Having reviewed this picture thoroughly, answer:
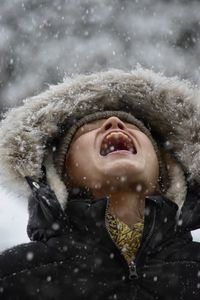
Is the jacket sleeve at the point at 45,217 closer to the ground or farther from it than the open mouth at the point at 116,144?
closer to the ground

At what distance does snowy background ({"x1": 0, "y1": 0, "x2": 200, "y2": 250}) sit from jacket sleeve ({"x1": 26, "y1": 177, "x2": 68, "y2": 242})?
12.7ft

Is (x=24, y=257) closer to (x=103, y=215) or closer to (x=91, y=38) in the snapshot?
(x=103, y=215)

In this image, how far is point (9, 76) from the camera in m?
6.27

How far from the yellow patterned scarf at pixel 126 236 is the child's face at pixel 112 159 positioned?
0.13m

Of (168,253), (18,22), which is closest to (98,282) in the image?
(168,253)

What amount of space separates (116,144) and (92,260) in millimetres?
494

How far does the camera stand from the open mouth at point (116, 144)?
2.37 meters

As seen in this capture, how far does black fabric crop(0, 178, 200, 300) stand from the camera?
201 centimetres

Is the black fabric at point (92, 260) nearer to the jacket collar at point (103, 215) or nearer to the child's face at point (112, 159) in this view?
the jacket collar at point (103, 215)

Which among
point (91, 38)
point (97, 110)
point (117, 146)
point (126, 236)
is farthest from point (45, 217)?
point (91, 38)

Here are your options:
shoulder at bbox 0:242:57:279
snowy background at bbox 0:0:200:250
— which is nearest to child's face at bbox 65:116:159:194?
shoulder at bbox 0:242:57:279

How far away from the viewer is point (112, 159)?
7.51 feet

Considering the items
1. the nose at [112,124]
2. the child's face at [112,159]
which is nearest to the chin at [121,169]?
the child's face at [112,159]

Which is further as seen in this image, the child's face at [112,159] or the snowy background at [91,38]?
the snowy background at [91,38]
